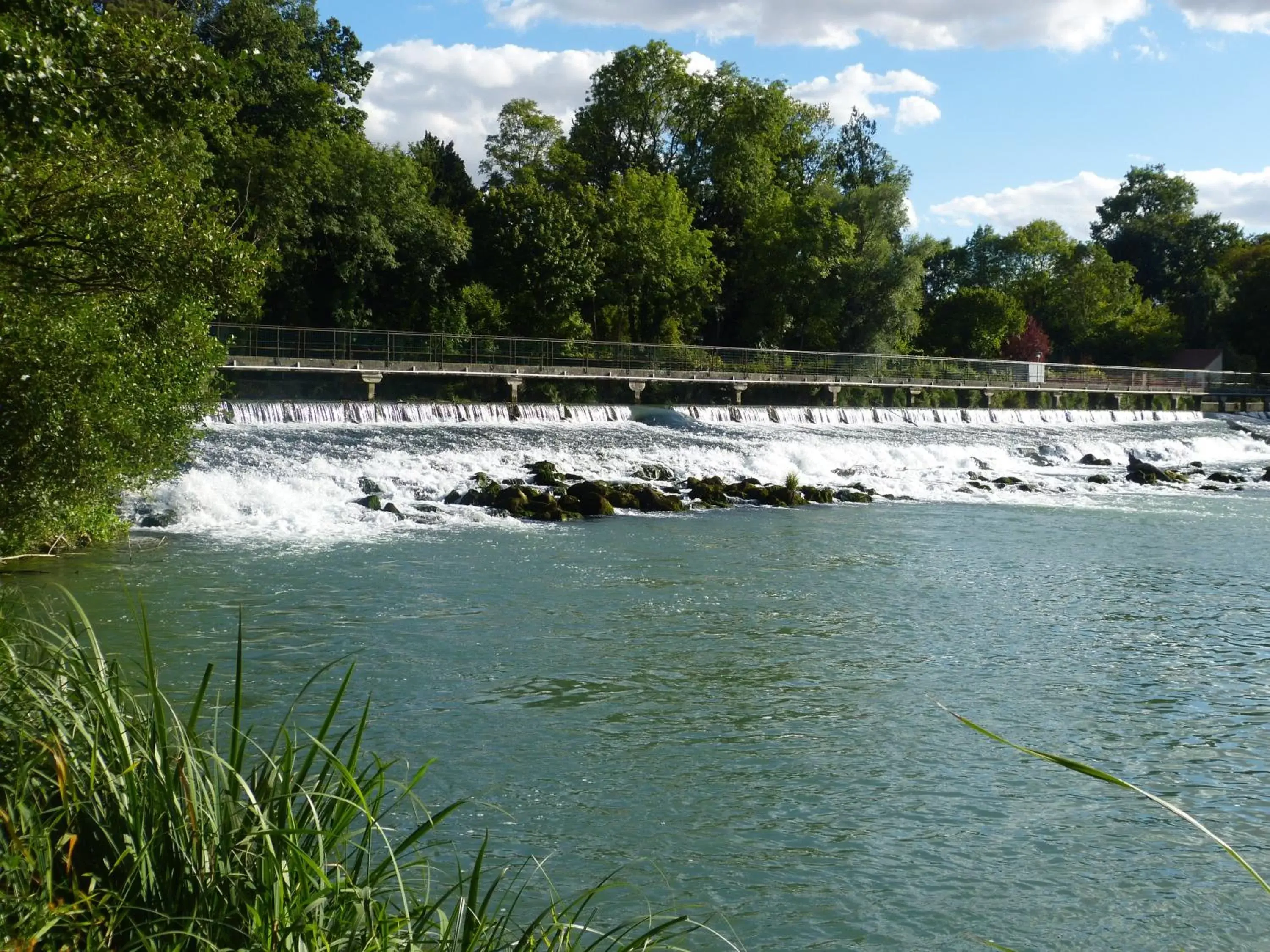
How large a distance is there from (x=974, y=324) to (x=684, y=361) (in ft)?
95.0

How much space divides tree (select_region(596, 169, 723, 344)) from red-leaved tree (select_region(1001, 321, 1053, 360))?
904 inches

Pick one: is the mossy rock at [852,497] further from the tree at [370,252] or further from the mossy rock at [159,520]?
the tree at [370,252]

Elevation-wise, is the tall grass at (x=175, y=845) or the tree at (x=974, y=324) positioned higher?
the tree at (x=974, y=324)

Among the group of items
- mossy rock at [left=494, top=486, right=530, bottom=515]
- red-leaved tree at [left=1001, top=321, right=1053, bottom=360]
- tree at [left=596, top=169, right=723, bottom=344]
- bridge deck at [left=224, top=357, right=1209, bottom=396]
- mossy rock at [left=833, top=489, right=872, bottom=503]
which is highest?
tree at [left=596, top=169, right=723, bottom=344]

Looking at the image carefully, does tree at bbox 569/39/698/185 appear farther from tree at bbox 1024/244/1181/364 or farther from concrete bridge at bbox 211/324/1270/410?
tree at bbox 1024/244/1181/364

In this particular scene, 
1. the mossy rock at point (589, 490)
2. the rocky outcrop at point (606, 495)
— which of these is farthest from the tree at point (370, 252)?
the mossy rock at point (589, 490)

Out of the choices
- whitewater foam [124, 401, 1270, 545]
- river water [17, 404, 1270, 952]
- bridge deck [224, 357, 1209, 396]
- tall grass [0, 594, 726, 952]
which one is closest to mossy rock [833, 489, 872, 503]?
whitewater foam [124, 401, 1270, 545]

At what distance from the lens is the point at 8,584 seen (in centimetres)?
1430

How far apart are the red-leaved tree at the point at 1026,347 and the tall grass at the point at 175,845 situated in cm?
7007

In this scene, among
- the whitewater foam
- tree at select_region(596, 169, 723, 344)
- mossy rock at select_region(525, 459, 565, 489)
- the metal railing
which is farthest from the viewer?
tree at select_region(596, 169, 723, 344)

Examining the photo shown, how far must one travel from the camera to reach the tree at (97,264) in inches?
356

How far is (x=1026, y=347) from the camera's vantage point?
235 feet

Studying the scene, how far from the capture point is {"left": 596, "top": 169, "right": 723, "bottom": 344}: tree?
49906 millimetres

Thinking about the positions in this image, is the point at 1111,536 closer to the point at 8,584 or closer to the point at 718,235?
the point at 8,584
